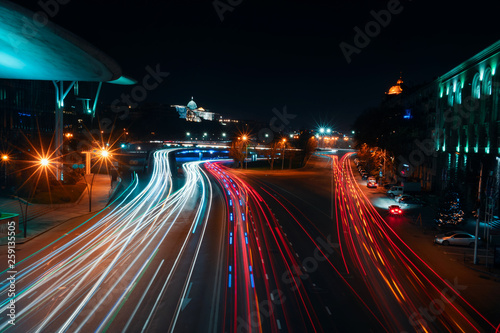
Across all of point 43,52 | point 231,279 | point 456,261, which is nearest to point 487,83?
point 456,261

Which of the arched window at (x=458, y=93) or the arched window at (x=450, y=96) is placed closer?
the arched window at (x=458, y=93)

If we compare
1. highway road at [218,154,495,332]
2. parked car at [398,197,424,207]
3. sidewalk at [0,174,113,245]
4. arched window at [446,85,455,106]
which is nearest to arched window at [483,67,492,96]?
arched window at [446,85,455,106]

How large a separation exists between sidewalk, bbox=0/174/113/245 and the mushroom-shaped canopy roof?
8.42 metres

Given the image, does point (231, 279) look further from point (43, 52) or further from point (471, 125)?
point (471, 125)

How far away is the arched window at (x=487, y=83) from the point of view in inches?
1020

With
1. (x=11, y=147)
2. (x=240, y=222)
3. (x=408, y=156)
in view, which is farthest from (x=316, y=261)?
(x=408, y=156)

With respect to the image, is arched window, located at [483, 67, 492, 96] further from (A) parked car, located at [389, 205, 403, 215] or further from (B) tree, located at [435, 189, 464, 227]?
(A) parked car, located at [389, 205, 403, 215]

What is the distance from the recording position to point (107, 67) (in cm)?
2205

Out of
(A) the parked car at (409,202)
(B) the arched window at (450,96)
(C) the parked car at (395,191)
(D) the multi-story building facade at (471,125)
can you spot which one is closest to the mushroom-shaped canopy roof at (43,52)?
(D) the multi-story building facade at (471,125)

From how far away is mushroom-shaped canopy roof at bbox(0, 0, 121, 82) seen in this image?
14.4 m

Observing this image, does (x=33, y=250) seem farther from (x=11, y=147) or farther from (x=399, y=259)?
(x=11, y=147)

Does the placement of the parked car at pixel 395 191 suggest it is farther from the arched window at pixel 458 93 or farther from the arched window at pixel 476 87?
the arched window at pixel 476 87

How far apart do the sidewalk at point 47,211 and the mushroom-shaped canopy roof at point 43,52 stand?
842cm

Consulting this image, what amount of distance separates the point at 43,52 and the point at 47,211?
10371 millimetres
